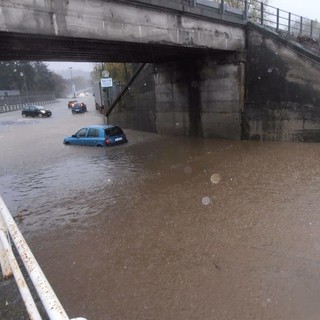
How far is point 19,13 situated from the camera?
8.66 metres

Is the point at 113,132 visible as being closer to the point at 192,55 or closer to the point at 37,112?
the point at 192,55

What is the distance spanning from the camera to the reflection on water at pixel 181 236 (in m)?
4.68

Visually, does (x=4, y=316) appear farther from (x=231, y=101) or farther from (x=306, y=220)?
(x=231, y=101)

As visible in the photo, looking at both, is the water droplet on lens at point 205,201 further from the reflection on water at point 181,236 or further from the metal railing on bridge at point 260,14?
the metal railing on bridge at point 260,14

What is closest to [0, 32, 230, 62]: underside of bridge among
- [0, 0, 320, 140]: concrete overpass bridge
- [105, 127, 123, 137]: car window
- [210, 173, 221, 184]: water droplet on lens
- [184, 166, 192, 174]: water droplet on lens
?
[0, 0, 320, 140]: concrete overpass bridge

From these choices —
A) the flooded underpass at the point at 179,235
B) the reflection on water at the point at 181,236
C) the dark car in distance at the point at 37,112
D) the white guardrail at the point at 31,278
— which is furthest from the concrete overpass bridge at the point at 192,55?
the dark car in distance at the point at 37,112

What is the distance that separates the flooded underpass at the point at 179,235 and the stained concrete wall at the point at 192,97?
4808 millimetres

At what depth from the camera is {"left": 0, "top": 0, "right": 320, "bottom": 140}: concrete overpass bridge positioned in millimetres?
10070

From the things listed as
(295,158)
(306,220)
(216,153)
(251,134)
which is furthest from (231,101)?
(306,220)

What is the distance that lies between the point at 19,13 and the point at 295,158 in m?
10.7

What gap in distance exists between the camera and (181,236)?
22.1 feet

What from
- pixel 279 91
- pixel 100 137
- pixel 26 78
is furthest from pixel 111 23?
pixel 26 78

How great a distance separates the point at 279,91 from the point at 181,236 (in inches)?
462

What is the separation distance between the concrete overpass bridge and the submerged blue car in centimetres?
394
